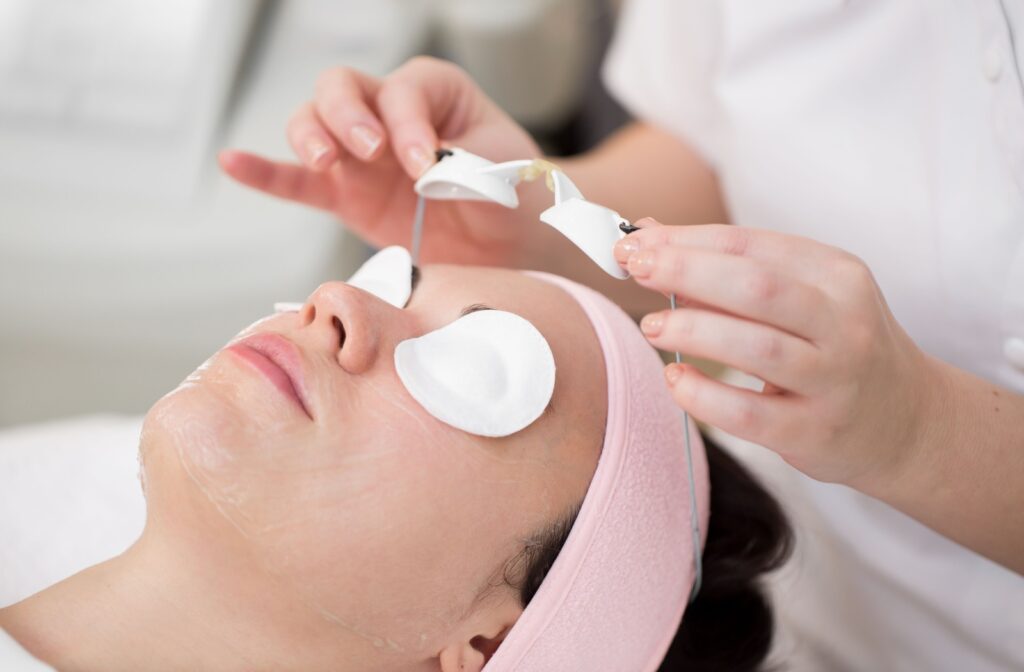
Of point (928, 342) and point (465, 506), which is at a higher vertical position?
point (928, 342)

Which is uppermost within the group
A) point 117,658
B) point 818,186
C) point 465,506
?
point 818,186

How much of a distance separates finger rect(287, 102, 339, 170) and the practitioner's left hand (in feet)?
1.37

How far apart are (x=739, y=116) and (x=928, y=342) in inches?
14.5

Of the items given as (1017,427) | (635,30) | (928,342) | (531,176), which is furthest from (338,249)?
(1017,427)

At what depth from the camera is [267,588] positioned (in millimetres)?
803

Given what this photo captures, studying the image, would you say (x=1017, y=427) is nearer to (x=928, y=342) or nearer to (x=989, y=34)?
(x=928, y=342)

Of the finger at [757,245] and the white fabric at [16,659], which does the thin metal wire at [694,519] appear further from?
the white fabric at [16,659]

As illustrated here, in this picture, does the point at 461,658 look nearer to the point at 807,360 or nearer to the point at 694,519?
the point at 694,519

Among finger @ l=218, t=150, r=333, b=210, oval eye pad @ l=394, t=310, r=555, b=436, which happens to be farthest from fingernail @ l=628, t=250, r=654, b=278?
finger @ l=218, t=150, r=333, b=210

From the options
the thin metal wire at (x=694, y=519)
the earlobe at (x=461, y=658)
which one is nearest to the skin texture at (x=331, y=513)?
the earlobe at (x=461, y=658)

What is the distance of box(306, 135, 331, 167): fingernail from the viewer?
100 cm

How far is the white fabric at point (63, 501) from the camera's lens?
109cm

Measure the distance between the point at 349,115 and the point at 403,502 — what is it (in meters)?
0.45

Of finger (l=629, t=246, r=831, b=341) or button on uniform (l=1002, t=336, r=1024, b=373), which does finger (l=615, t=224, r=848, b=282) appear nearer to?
finger (l=629, t=246, r=831, b=341)
